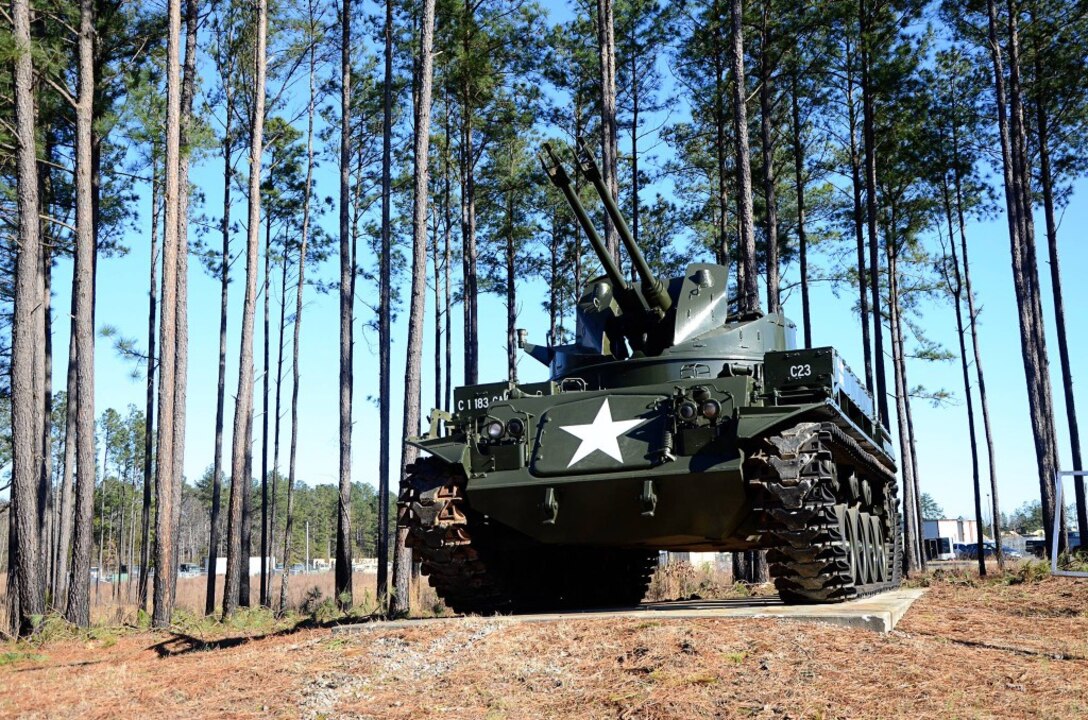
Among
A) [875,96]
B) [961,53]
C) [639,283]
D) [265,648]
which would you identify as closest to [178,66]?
[639,283]

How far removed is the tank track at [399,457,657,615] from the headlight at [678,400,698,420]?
2396 millimetres

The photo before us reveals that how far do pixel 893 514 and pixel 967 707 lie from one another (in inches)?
421

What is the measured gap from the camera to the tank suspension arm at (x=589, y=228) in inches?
446

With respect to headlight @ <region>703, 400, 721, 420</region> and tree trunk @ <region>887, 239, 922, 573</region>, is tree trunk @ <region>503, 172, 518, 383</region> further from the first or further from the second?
headlight @ <region>703, 400, 721, 420</region>

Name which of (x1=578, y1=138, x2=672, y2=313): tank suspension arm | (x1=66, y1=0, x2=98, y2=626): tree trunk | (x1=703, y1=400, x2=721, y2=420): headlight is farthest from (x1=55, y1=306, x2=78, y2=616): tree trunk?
(x1=703, y1=400, x2=721, y2=420): headlight

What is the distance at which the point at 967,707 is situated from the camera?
20.5 ft

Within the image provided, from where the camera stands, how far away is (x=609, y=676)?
7254 millimetres

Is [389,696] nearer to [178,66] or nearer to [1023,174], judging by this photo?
[178,66]

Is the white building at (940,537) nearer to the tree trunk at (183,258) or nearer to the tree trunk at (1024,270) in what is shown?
the tree trunk at (1024,270)

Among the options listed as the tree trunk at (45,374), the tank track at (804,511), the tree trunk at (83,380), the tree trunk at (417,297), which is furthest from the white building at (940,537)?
the tank track at (804,511)

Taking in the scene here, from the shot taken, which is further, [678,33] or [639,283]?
[678,33]

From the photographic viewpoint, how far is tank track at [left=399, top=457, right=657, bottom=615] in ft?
36.1

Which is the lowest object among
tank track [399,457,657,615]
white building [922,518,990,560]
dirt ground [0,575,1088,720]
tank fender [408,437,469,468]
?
white building [922,518,990,560]

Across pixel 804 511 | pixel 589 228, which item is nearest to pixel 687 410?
pixel 804 511
